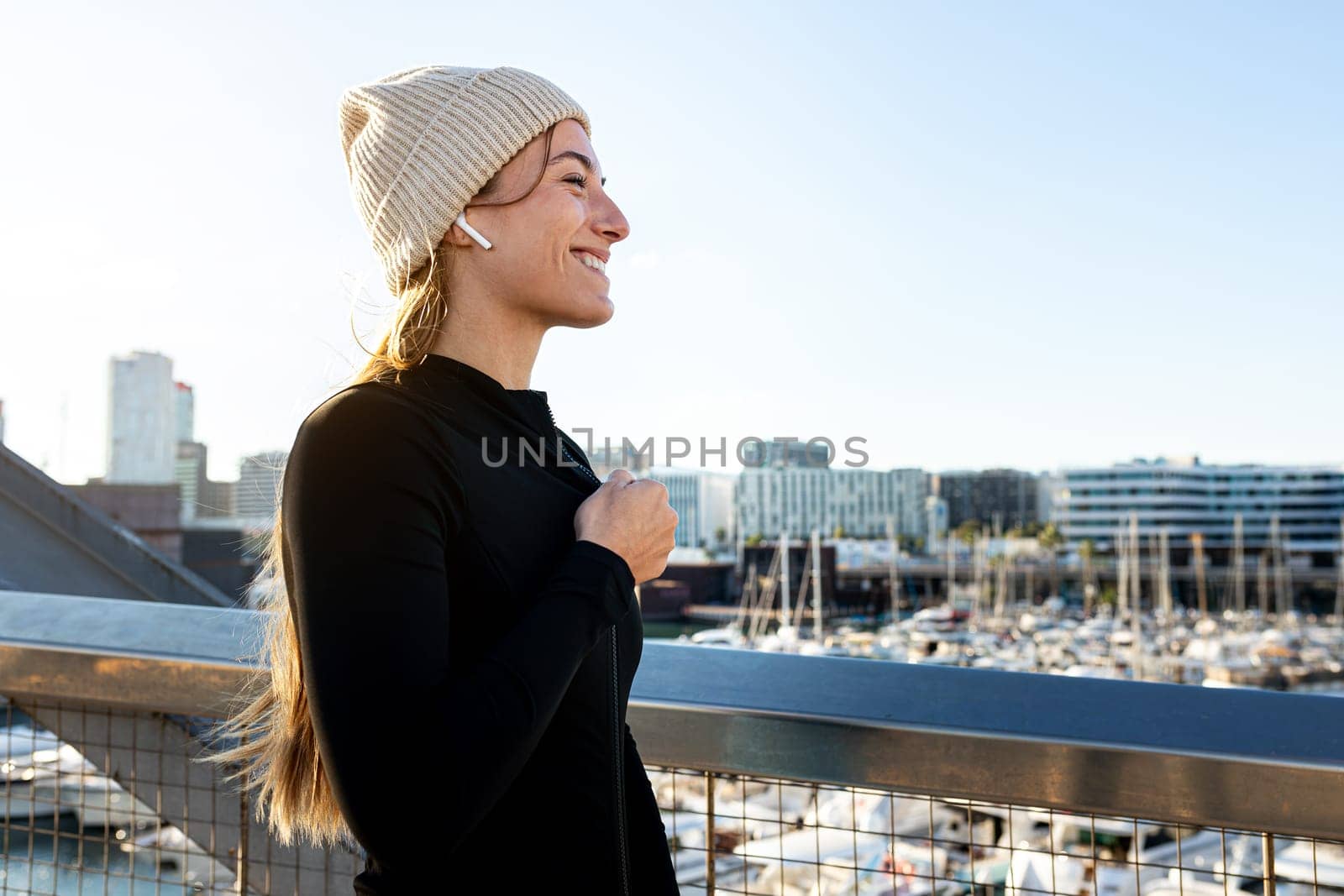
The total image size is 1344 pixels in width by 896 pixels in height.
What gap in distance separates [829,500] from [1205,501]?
96.1 ft

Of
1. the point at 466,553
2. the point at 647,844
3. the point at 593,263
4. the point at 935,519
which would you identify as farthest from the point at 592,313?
the point at 935,519

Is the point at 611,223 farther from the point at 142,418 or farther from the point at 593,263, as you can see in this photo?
the point at 142,418

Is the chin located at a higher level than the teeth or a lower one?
lower

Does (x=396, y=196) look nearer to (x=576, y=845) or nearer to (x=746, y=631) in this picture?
(x=576, y=845)

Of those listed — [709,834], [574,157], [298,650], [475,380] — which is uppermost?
[574,157]

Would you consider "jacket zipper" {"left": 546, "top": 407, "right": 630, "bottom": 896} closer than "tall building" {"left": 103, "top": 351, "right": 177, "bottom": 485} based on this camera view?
Yes

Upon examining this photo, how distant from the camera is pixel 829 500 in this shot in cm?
6800

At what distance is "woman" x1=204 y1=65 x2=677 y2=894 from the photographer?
0.80 metres

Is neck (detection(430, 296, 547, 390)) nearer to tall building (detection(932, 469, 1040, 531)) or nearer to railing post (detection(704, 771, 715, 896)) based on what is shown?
railing post (detection(704, 771, 715, 896))

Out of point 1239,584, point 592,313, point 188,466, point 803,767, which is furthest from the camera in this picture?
point 1239,584

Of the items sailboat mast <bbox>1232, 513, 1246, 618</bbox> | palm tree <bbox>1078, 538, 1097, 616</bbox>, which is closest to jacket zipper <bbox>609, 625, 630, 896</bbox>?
sailboat mast <bbox>1232, 513, 1246, 618</bbox>

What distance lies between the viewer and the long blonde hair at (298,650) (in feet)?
3.53

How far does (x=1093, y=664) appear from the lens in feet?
94.9

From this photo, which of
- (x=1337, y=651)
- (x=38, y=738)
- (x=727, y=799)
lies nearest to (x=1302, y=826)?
(x=727, y=799)
